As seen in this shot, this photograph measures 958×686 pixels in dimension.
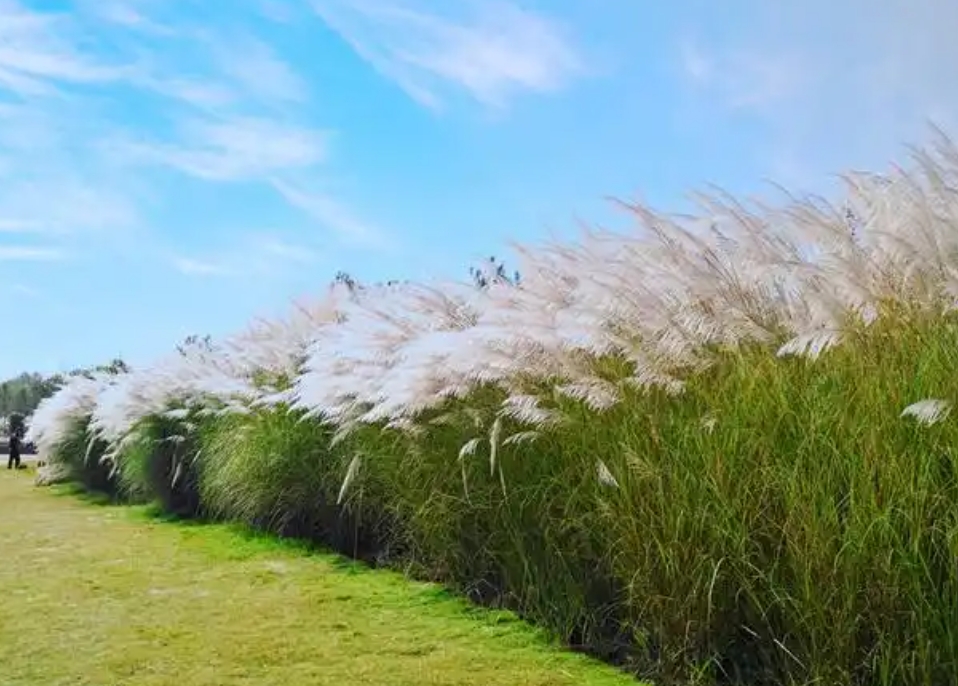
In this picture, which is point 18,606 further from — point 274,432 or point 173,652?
point 274,432

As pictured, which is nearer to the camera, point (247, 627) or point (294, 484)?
point (247, 627)

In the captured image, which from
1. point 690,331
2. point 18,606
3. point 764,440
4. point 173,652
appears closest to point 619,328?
point 690,331

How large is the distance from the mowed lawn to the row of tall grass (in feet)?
0.70

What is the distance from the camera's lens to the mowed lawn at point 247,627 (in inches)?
126

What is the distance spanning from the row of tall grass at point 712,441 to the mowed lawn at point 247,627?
215 millimetres

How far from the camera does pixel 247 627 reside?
385cm

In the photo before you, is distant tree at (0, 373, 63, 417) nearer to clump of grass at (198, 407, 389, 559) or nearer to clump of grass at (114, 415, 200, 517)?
clump of grass at (114, 415, 200, 517)

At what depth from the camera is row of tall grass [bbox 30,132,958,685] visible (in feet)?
7.82

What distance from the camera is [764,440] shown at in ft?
8.83

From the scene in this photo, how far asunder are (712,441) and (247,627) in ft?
6.43

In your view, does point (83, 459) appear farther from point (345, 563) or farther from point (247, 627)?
point (247, 627)

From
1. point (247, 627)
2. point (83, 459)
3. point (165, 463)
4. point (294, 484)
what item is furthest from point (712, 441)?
point (83, 459)

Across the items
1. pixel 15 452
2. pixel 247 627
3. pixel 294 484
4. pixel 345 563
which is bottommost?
pixel 247 627

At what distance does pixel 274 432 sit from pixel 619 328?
301 cm
